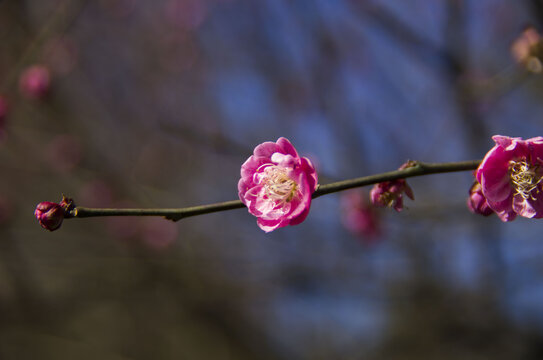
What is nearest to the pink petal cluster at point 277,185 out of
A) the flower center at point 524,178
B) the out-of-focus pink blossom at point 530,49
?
the flower center at point 524,178

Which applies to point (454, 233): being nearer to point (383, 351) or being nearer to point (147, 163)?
point (383, 351)

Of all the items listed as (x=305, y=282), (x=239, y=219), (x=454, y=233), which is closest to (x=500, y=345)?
(x=454, y=233)

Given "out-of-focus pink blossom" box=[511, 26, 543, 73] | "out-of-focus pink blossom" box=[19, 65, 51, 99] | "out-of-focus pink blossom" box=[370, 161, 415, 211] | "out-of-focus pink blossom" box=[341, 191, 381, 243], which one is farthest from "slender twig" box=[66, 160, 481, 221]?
"out-of-focus pink blossom" box=[19, 65, 51, 99]

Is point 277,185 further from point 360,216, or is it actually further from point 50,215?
point 360,216

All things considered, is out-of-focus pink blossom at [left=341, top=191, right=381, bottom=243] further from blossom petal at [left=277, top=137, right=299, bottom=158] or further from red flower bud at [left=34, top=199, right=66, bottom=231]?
red flower bud at [left=34, top=199, right=66, bottom=231]

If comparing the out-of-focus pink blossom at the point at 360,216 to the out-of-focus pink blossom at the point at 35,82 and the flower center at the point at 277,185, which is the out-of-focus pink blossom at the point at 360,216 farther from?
the out-of-focus pink blossom at the point at 35,82

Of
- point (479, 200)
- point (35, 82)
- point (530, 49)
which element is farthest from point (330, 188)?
point (35, 82)
